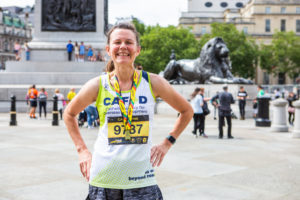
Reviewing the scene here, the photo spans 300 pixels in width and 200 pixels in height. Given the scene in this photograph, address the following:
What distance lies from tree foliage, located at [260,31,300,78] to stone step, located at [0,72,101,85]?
2091 inches

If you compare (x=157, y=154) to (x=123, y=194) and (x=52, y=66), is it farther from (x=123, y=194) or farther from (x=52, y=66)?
(x=52, y=66)

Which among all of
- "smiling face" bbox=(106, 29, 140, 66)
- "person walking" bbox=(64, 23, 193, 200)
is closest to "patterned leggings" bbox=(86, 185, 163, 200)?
"person walking" bbox=(64, 23, 193, 200)

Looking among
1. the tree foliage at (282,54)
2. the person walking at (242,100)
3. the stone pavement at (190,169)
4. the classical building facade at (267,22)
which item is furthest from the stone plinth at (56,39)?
the classical building facade at (267,22)

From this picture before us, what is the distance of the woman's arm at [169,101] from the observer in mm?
2812

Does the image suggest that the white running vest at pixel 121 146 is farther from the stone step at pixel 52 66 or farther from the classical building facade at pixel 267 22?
the classical building facade at pixel 267 22

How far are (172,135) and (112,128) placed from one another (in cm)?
49

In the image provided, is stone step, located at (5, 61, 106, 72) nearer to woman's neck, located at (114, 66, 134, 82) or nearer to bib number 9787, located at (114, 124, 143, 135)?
woman's neck, located at (114, 66, 134, 82)

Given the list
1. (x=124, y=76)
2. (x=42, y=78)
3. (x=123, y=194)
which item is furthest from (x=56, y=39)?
(x=123, y=194)

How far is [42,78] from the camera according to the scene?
23641mm

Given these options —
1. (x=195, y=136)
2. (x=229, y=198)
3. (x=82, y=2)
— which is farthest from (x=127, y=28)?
(x=82, y=2)

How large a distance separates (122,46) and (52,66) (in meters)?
22.8

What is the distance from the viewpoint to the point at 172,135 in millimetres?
3004

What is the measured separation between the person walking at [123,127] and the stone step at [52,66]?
22126 mm

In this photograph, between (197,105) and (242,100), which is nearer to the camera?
(197,105)
